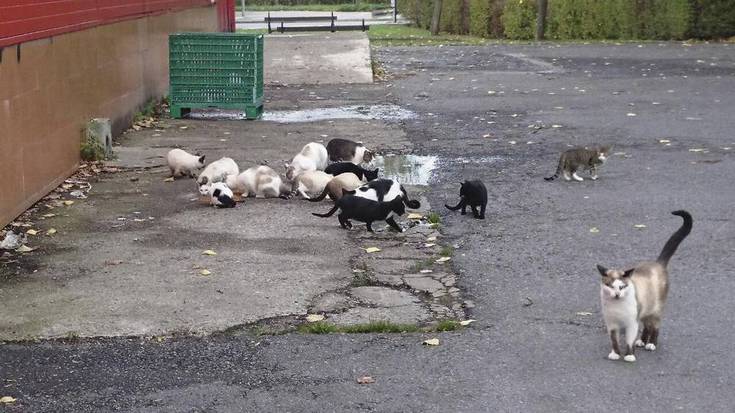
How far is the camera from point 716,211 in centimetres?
936

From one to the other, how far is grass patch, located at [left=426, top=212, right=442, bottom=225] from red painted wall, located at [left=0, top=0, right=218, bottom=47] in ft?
12.7

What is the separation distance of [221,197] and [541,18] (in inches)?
980

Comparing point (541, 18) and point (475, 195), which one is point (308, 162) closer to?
point (475, 195)

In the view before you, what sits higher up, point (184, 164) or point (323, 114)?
point (184, 164)

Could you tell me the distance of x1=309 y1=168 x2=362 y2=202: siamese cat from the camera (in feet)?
31.6

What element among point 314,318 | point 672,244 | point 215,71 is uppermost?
point 215,71

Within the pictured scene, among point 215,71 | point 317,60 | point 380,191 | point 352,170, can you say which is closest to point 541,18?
point 317,60

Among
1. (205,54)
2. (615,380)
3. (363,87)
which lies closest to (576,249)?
(615,380)

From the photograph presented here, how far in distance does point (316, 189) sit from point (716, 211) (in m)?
3.58

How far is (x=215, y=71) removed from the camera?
15.6m

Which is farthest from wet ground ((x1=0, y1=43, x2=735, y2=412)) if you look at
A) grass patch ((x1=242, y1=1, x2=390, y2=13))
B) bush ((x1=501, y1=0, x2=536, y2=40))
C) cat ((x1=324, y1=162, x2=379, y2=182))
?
grass patch ((x1=242, y1=1, x2=390, y2=13))

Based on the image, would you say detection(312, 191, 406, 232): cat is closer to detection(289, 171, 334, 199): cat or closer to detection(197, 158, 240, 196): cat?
detection(289, 171, 334, 199): cat

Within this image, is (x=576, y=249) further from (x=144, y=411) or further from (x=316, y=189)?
(x=144, y=411)

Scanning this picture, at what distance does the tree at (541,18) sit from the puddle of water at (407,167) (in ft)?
70.8
